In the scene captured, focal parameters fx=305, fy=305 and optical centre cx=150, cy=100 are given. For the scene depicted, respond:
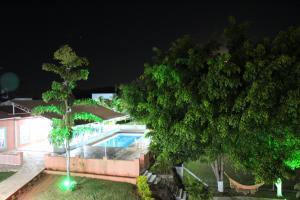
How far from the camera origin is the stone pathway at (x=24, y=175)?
43.6 ft

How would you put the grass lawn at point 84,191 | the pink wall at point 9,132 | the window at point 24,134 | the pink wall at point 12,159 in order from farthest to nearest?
1. the window at point 24,134
2. the pink wall at point 9,132
3. the pink wall at point 12,159
4. the grass lawn at point 84,191

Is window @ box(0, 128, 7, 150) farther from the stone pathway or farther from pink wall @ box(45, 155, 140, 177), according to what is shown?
pink wall @ box(45, 155, 140, 177)

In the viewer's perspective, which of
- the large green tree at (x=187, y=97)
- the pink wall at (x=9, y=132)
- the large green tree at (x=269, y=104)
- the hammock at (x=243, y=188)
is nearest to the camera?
the large green tree at (x=269, y=104)

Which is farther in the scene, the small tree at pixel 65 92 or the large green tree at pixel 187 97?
the small tree at pixel 65 92

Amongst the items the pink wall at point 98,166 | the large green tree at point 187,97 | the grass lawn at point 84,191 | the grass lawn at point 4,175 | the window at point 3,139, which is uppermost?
the large green tree at point 187,97

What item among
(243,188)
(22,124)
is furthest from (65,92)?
(243,188)

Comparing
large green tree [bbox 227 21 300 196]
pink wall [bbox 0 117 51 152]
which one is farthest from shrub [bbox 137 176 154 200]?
pink wall [bbox 0 117 51 152]

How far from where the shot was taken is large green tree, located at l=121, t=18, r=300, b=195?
12016mm

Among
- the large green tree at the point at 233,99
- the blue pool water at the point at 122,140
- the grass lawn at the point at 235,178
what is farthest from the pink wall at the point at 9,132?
the grass lawn at the point at 235,178

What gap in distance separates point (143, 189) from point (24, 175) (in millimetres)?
6048

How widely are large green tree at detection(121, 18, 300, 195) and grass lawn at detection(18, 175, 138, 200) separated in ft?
9.88

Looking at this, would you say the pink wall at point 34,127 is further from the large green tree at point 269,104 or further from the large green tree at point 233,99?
the large green tree at point 269,104

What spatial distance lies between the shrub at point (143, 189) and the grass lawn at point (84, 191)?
322 mm

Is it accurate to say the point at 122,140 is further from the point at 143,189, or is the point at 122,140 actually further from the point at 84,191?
the point at 143,189
